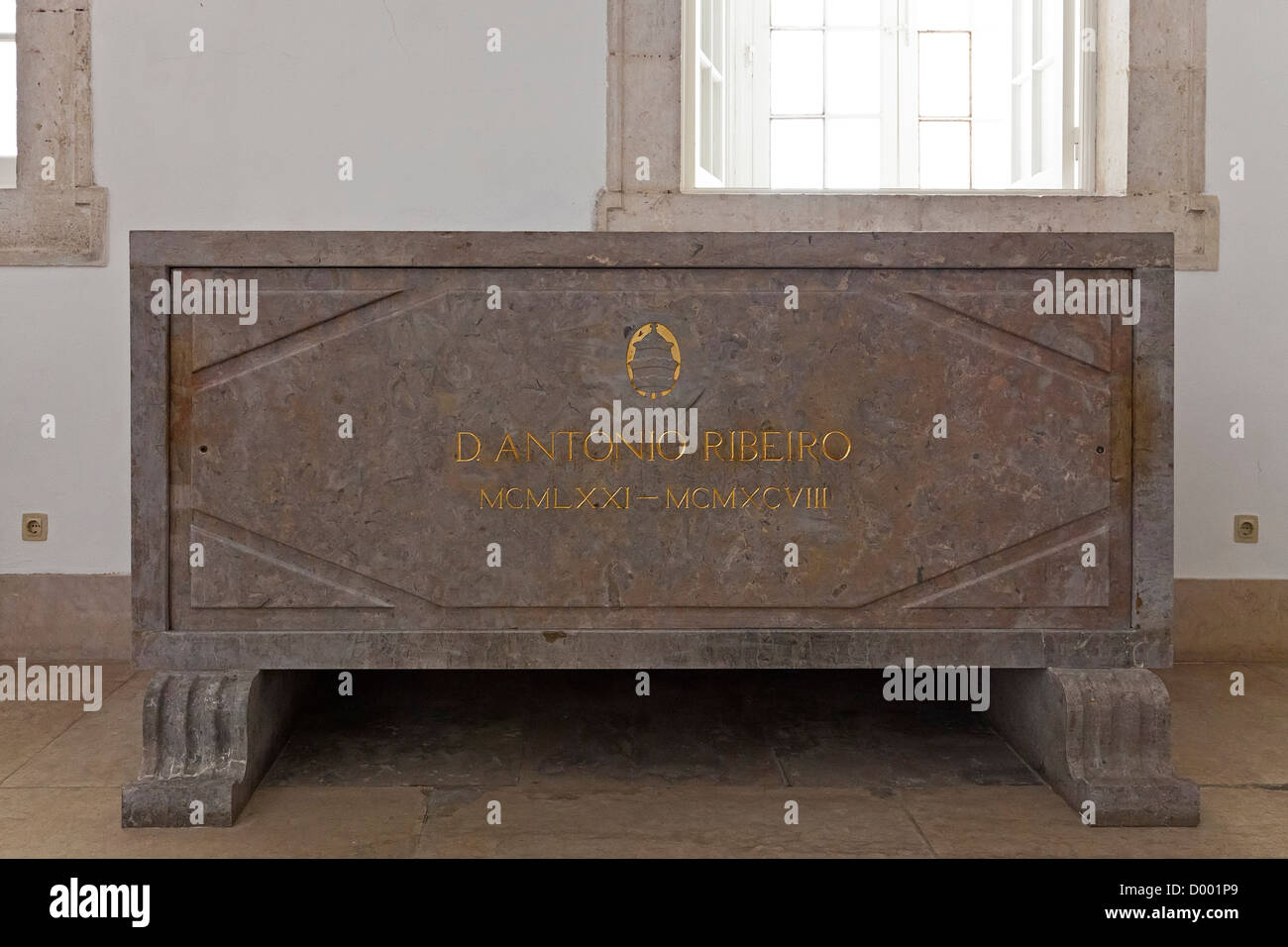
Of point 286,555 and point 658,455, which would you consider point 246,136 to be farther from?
point 658,455

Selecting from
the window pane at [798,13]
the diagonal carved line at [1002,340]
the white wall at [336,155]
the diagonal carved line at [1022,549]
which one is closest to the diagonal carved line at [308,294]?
the diagonal carved line at [1002,340]

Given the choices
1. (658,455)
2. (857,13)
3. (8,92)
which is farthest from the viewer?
(857,13)

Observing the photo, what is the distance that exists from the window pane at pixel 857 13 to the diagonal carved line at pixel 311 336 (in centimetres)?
258

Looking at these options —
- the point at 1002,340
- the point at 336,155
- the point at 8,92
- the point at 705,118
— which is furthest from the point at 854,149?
the point at 8,92

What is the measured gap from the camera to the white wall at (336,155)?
12.6 ft

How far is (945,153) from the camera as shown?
442cm

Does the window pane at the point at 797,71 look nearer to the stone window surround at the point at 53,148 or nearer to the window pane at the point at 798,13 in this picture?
the window pane at the point at 798,13

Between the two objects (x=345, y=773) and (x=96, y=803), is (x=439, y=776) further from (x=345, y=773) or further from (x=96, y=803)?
(x=96, y=803)

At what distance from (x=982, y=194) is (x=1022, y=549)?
1.77m

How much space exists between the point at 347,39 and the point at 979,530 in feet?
8.99

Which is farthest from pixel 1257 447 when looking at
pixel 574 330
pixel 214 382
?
pixel 214 382

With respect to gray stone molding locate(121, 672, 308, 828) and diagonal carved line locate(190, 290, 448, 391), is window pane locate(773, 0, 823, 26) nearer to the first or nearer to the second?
diagonal carved line locate(190, 290, 448, 391)

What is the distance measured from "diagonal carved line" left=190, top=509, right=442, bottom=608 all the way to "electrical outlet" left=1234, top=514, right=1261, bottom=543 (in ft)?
9.41

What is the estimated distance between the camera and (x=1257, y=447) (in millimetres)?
3908
